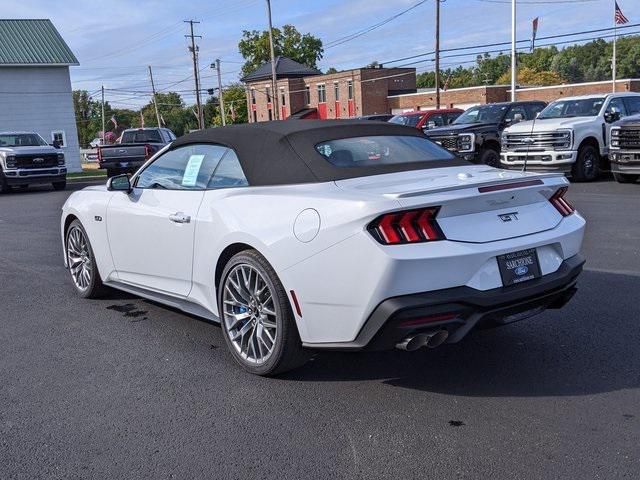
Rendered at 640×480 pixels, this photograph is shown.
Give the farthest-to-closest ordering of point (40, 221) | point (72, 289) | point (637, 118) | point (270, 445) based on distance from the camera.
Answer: point (637, 118), point (40, 221), point (72, 289), point (270, 445)

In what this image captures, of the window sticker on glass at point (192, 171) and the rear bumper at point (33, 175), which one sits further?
the rear bumper at point (33, 175)

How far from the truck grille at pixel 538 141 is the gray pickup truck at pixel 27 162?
14.2 metres

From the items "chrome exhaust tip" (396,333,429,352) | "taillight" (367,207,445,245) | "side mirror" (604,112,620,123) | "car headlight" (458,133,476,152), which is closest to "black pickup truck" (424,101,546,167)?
"car headlight" (458,133,476,152)

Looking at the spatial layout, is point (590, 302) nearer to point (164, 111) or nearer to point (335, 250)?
point (335, 250)

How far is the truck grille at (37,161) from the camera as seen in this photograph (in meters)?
22.1

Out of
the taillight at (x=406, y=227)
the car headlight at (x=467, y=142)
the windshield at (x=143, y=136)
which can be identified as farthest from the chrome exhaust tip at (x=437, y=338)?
the windshield at (x=143, y=136)

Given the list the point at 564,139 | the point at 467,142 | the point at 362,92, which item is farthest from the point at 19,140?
the point at 362,92

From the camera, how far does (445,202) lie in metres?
3.88

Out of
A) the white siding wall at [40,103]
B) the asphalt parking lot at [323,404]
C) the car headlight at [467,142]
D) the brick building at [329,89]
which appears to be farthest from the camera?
the brick building at [329,89]

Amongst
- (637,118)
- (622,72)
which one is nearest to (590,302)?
(637,118)

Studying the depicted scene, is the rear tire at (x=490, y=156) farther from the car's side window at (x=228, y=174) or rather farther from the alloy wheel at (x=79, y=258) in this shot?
the car's side window at (x=228, y=174)

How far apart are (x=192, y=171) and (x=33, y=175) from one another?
18.8 meters

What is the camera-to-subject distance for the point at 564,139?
53.0 ft

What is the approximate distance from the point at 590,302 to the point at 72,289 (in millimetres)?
4980
